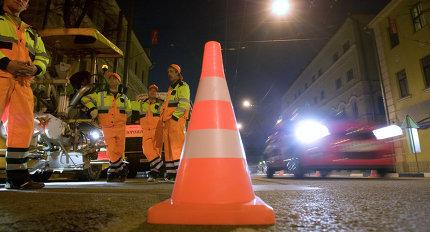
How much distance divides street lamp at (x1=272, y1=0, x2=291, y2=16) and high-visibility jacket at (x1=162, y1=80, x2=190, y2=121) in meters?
9.35

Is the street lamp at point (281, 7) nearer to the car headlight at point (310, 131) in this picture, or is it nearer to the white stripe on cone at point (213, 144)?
the car headlight at point (310, 131)

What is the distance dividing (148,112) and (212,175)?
5461mm

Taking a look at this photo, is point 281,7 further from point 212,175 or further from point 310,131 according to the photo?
point 212,175

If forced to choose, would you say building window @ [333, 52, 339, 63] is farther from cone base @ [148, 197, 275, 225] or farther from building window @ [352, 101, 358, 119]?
cone base @ [148, 197, 275, 225]

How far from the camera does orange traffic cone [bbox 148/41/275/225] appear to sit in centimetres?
173

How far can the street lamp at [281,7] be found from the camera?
1434 cm

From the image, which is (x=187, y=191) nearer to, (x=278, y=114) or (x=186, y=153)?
(x=186, y=153)

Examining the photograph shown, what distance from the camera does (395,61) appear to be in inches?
828

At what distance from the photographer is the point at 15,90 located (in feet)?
12.6

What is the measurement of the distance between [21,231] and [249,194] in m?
1.20

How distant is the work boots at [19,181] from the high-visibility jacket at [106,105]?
107 inches

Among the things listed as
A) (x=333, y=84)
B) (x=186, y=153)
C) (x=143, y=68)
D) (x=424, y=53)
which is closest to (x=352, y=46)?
(x=333, y=84)

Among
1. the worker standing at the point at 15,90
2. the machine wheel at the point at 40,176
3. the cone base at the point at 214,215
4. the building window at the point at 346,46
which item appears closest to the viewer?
the cone base at the point at 214,215

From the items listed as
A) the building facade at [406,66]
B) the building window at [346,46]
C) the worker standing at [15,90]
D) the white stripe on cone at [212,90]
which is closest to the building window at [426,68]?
the building facade at [406,66]
